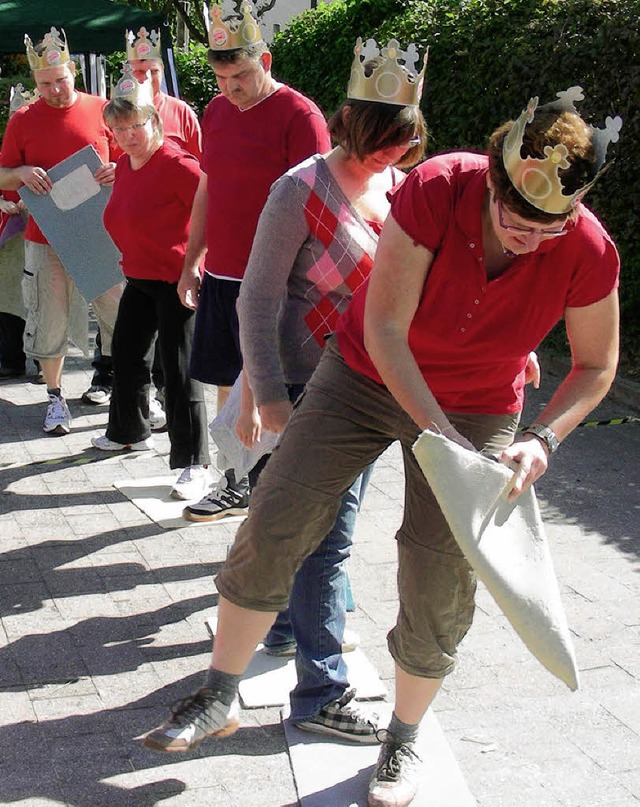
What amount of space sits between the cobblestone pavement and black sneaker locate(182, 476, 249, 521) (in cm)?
7

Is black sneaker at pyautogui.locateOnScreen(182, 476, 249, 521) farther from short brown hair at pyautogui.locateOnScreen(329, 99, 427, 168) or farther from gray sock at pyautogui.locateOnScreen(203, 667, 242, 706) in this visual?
short brown hair at pyautogui.locateOnScreen(329, 99, 427, 168)

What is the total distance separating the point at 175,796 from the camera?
320 cm

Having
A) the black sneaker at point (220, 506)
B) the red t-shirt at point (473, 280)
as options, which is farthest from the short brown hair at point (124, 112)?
the red t-shirt at point (473, 280)

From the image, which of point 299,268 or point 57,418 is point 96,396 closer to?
point 57,418

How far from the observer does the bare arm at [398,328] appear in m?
2.76

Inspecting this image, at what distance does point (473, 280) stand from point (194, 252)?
2.63 metres

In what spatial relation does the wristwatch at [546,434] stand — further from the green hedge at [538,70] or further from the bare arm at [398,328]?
the green hedge at [538,70]

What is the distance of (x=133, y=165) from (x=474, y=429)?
3284mm

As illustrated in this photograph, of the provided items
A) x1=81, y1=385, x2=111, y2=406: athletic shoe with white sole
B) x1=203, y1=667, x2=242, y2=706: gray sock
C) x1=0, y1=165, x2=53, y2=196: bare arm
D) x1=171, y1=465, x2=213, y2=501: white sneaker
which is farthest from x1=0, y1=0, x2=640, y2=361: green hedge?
x1=203, y1=667, x2=242, y2=706: gray sock

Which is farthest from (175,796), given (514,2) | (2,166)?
(514,2)

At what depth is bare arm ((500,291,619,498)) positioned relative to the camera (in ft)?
9.48

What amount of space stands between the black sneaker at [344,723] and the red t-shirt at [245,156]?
196 centimetres

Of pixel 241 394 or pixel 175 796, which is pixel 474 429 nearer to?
pixel 241 394

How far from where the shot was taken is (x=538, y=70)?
8445mm
